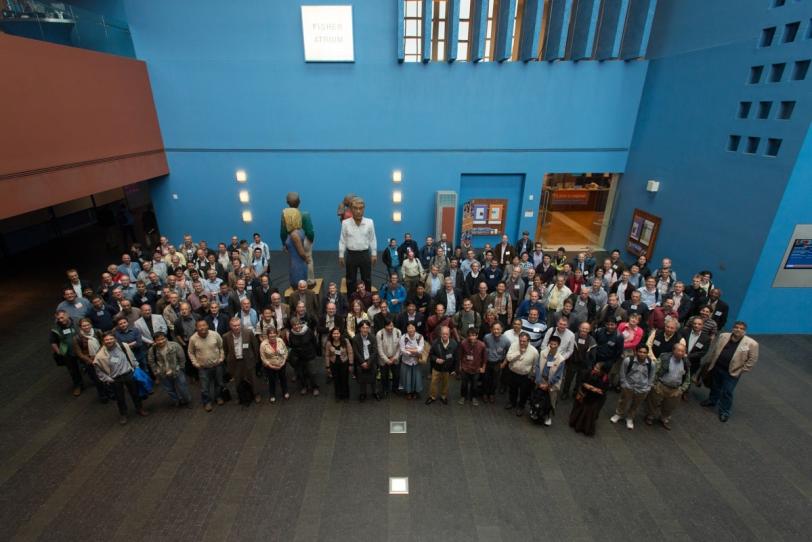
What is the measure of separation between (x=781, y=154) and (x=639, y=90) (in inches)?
195

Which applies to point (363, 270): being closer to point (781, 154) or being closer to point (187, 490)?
point (187, 490)

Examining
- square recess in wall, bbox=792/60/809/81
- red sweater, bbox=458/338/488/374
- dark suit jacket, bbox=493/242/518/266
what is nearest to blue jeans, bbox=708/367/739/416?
red sweater, bbox=458/338/488/374

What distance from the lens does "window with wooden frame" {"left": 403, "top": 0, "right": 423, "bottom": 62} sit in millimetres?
11602

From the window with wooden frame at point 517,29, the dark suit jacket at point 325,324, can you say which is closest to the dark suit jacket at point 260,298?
the dark suit jacket at point 325,324

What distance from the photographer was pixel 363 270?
8562mm

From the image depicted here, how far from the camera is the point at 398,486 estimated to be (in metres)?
5.26

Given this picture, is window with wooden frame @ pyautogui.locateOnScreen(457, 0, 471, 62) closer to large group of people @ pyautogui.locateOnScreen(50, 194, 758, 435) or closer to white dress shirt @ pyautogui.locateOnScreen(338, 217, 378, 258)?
white dress shirt @ pyautogui.locateOnScreen(338, 217, 378, 258)

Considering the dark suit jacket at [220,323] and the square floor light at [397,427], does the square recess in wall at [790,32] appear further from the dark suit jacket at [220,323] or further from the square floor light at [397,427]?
the dark suit jacket at [220,323]

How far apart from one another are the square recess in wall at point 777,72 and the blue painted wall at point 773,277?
57.1 inches

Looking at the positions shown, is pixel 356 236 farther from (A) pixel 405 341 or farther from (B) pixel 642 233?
(B) pixel 642 233

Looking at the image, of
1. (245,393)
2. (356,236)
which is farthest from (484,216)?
(245,393)

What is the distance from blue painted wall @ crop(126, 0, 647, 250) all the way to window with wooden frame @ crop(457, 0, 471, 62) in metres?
0.53

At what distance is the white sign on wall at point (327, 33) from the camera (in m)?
10.6

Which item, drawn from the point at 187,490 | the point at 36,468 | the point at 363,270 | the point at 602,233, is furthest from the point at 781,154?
the point at 36,468
